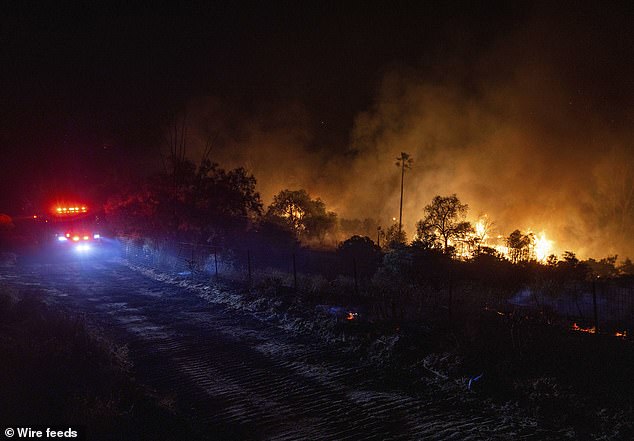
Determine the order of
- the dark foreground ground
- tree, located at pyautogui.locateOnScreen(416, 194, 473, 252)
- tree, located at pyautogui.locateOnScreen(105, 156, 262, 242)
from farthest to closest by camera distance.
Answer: tree, located at pyautogui.locateOnScreen(416, 194, 473, 252) → tree, located at pyautogui.locateOnScreen(105, 156, 262, 242) → the dark foreground ground

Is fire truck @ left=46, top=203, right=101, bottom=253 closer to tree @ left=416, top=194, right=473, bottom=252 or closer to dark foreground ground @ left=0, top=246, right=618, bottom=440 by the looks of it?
dark foreground ground @ left=0, top=246, right=618, bottom=440

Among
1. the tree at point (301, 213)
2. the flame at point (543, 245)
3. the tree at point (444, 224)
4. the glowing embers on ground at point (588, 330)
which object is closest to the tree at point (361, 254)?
the tree at point (444, 224)

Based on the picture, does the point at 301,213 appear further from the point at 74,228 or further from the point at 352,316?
the point at 352,316

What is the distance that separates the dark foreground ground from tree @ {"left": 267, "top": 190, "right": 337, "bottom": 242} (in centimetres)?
4351

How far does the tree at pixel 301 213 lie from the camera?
57406mm

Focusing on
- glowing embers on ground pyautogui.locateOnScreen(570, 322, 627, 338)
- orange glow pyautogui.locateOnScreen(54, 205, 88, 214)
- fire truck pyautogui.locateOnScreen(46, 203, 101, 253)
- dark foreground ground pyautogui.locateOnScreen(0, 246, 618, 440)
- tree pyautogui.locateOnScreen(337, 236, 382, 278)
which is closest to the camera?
dark foreground ground pyautogui.locateOnScreen(0, 246, 618, 440)

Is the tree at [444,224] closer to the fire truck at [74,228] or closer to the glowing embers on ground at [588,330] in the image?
the fire truck at [74,228]

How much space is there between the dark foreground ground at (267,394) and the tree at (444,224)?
35956mm

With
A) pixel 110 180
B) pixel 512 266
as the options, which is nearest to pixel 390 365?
pixel 512 266

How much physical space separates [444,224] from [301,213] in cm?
1879

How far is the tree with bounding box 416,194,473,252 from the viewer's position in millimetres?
46344

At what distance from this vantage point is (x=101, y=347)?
9.08m

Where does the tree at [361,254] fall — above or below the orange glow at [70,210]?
below

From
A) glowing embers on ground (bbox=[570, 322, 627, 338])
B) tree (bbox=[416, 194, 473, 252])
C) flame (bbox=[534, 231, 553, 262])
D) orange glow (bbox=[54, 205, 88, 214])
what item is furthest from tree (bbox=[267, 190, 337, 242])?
glowing embers on ground (bbox=[570, 322, 627, 338])
